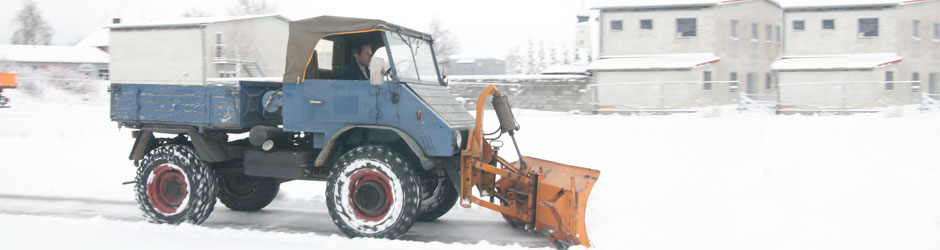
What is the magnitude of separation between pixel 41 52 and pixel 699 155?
57.9 meters

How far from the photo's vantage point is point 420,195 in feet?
22.9

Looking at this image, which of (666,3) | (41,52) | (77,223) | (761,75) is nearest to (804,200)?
(77,223)

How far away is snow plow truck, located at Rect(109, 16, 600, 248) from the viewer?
22.6 ft

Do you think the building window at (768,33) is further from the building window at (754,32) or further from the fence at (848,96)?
the fence at (848,96)

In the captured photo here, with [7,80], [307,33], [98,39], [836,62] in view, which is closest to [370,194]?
[307,33]

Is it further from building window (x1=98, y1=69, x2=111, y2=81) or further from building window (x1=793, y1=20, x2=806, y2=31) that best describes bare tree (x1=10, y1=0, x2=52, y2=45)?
building window (x1=793, y1=20, x2=806, y2=31)

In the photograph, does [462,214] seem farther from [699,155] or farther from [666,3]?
[666,3]

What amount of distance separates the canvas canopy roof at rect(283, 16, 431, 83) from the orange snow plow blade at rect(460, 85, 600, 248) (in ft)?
4.81

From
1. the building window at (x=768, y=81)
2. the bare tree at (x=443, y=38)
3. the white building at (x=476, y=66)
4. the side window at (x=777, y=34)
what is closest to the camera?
the building window at (x=768, y=81)

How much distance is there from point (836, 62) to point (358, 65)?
25526 mm

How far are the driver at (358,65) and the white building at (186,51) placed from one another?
28286 millimetres

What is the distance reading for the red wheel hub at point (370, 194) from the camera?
6.98 metres

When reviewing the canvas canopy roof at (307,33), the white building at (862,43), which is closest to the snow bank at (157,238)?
the canvas canopy roof at (307,33)

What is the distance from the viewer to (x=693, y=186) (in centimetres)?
926
